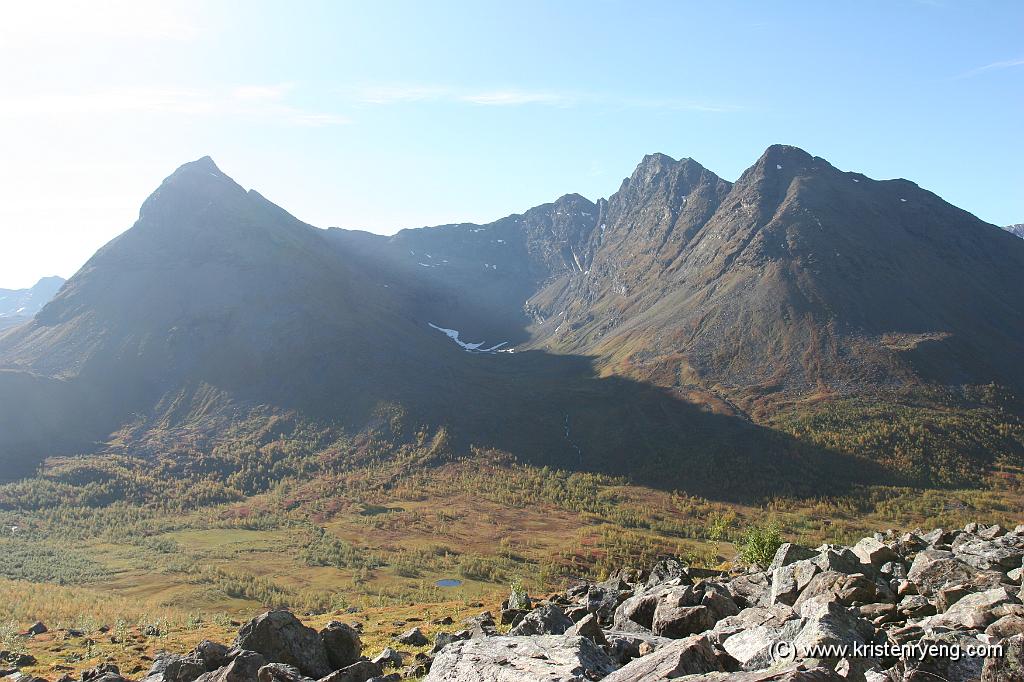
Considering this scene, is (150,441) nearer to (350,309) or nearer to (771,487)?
(350,309)

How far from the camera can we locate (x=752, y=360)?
508 feet

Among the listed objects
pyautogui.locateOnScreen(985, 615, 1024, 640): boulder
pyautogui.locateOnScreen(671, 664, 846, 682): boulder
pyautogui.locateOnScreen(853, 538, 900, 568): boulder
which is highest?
pyautogui.locateOnScreen(671, 664, 846, 682): boulder

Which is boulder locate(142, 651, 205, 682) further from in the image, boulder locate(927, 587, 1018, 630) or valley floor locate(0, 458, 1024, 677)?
boulder locate(927, 587, 1018, 630)

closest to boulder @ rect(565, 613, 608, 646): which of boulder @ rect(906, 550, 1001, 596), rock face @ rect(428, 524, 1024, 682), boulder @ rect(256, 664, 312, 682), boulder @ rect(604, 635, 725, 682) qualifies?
rock face @ rect(428, 524, 1024, 682)

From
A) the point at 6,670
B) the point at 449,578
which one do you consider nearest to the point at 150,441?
the point at 449,578

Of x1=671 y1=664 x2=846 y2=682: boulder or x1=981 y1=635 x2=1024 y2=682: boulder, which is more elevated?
x1=671 y1=664 x2=846 y2=682: boulder

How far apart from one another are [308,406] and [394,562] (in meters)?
82.5

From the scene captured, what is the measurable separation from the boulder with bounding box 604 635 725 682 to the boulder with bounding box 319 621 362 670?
12.1m

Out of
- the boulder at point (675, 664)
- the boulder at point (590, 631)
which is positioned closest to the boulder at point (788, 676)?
the boulder at point (675, 664)

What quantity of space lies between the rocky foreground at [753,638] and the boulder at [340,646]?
0.04 metres

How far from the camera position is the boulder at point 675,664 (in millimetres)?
11344

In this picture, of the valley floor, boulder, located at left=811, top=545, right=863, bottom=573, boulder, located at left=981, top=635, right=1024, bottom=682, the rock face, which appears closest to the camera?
boulder, located at left=981, top=635, right=1024, bottom=682

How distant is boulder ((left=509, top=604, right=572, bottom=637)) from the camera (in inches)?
838

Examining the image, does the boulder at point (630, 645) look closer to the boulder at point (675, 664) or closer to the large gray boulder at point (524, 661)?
the large gray boulder at point (524, 661)
